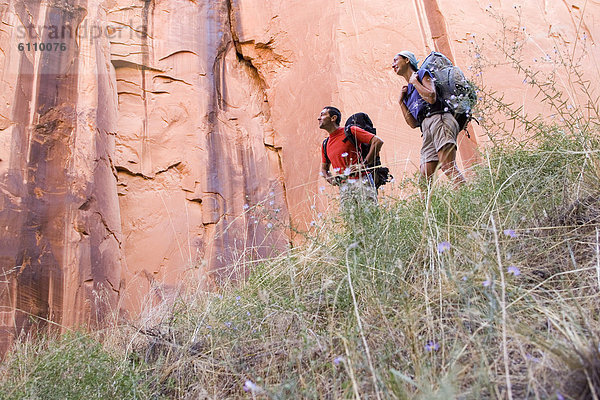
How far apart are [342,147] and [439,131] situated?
73 centimetres

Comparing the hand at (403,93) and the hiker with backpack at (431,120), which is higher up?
the hand at (403,93)

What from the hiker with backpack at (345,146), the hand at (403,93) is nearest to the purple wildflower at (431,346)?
the hiker with backpack at (345,146)

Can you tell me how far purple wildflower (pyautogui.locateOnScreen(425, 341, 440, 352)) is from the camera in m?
1.61

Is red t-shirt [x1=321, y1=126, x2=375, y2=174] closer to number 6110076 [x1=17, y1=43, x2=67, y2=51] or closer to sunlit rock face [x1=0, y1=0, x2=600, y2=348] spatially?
sunlit rock face [x1=0, y1=0, x2=600, y2=348]

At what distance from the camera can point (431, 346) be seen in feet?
5.25

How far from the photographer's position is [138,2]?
7.91 metres

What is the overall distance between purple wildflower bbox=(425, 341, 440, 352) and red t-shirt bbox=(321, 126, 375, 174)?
2193 mm

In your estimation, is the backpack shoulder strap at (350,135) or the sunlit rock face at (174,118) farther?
the sunlit rock face at (174,118)

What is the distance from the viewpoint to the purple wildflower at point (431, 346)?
1605 millimetres

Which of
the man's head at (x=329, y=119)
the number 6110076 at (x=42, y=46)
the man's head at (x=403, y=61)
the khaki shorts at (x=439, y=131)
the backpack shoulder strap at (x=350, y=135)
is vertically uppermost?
the number 6110076 at (x=42, y=46)

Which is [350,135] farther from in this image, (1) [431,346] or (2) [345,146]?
(1) [431,346]

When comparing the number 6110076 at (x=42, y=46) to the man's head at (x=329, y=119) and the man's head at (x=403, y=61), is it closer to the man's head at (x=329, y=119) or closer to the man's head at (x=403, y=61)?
the man's head at (x=329, y=119)

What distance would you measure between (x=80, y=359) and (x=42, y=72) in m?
4.67

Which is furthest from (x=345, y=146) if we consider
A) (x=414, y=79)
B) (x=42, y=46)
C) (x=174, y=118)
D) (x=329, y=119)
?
(x=42, y=46)
